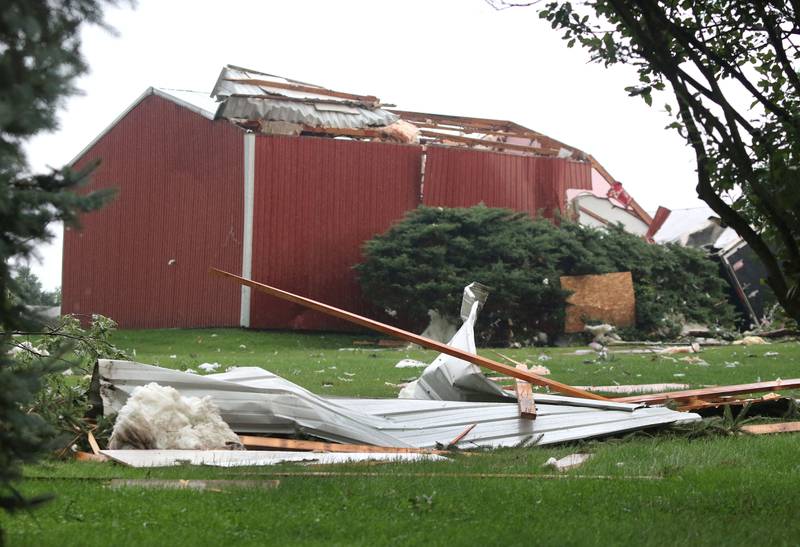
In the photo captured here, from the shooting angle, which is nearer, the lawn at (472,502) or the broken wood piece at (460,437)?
the lawn at (472,502)

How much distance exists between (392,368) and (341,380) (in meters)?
2.33

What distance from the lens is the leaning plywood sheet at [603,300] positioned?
27.5m

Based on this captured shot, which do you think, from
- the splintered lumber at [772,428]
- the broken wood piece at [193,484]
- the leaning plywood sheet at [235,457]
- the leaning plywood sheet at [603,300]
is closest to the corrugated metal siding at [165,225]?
the leaning plywood sheet at [603,300]

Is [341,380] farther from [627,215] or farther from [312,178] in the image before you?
[627,215]

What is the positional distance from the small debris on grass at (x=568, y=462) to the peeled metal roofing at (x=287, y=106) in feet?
70.3

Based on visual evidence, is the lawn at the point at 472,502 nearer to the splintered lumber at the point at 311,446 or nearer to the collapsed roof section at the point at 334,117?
the splintered lumber at the point at 311,446

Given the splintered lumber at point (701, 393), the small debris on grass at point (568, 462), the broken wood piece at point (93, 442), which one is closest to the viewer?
the small debris on grass at point (568, 462)

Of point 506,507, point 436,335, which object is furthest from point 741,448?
point 436,335

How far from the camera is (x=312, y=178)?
93.1ft

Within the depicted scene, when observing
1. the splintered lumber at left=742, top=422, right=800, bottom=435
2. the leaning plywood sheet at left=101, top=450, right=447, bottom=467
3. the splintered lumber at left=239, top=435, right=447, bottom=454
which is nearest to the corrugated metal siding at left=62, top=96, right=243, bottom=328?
→ the splintered lumber at left=742, top=422, right=800, bottom=435

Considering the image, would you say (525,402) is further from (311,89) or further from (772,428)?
(311,89)

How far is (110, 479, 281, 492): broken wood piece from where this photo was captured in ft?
18.4

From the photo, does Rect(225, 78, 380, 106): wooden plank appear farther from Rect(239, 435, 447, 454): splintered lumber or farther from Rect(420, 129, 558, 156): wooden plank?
Rect(239, 435, 447, 454): splintered lumber

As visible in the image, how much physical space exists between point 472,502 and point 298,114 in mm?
23376
